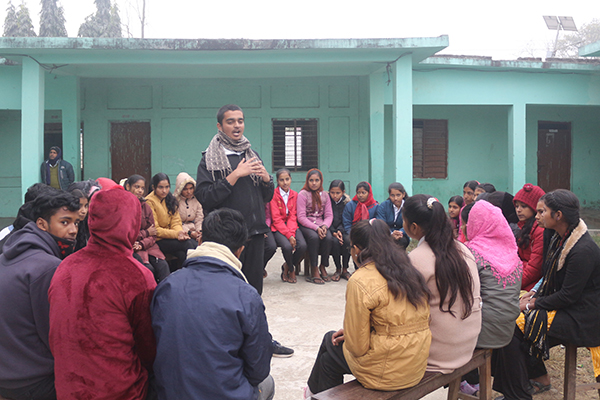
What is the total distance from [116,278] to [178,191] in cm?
401

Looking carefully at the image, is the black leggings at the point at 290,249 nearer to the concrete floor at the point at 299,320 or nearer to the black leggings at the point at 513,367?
the concrete floor at the point at 299,320

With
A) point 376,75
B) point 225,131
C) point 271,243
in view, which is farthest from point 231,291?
point 376,75

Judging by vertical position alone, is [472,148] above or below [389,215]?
above

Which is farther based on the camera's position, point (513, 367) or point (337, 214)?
point (337, 214)

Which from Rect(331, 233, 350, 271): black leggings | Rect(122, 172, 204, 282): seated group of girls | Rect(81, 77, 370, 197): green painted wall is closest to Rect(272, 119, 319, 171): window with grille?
Rect(81, 77, 370, 197): green painted wall

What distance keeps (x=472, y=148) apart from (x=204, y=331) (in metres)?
10.5

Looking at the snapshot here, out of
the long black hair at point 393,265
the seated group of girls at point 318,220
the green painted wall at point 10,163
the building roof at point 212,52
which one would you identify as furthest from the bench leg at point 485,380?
the green painted wall at point 10,163

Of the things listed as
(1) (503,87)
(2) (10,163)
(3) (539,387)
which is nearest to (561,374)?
(3) (539,387)

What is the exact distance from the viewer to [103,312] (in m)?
1.68

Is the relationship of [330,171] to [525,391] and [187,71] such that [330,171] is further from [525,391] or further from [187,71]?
[525,391]

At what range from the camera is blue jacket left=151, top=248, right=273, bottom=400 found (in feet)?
5.43

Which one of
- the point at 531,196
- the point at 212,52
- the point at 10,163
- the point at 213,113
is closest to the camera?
the point at 531,196

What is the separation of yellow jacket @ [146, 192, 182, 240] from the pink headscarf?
3.47 meters

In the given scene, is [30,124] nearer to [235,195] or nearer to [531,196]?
[235,195]
